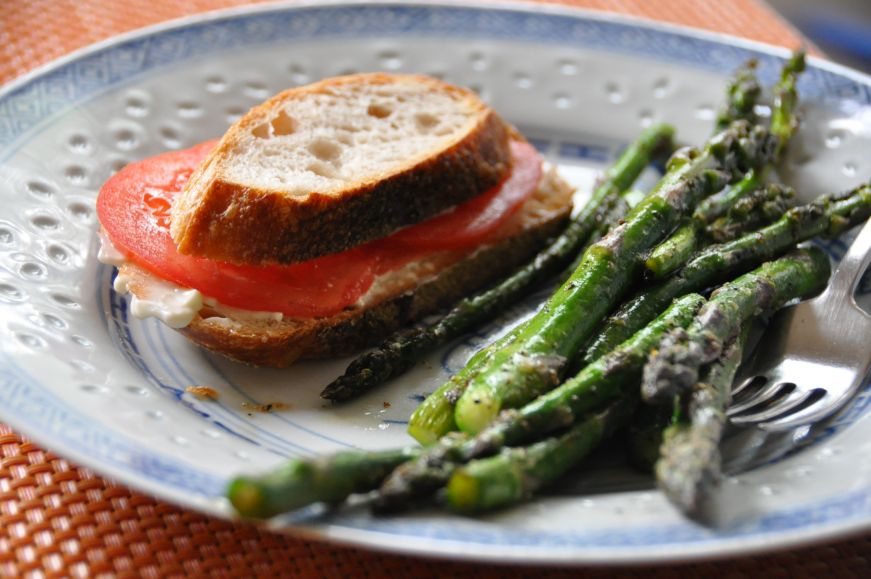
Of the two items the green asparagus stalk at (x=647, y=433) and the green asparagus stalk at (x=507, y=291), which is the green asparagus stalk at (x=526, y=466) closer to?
the green asparagus stalk at (x=647, y=433)

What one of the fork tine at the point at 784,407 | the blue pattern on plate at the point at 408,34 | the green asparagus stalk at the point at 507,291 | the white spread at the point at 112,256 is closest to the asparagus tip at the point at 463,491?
→ the green asparagus stalk at the point at 507,291

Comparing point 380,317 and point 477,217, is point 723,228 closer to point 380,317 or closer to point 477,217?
point 477,217

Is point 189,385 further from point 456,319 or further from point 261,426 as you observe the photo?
point 456,319

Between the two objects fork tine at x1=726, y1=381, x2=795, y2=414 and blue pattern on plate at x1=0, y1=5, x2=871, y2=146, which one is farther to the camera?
blue pattern on plate at x1=0, y1=5, x2=871, y2=146

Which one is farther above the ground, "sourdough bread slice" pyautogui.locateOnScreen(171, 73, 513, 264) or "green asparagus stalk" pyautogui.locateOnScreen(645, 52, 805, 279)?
"green asparagus stalk" pyautogui.locateOnScreen(645, 52, 805, 279)

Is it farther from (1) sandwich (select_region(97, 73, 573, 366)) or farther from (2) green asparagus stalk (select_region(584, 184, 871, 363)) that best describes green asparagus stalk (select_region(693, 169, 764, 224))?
(1) sandwich (select_region(97, 73, 573, 366))

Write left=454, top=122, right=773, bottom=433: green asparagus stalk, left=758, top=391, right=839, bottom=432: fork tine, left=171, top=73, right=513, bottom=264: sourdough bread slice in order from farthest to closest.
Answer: left=171, top=73, right=513, bottom=264: sourdough bread slice
left=758, top=391, right=839, bottom=432: fork tine
left=454, top=122, right=773, bottom=433: green asparagus stalk

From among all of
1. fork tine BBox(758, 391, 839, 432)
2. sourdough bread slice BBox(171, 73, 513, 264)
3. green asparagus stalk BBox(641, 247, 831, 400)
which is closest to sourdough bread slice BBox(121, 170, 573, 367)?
sourdough bread slice BBox(171, 73, 513, 264)

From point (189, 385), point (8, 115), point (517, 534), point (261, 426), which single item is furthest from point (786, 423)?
point (8, 115)

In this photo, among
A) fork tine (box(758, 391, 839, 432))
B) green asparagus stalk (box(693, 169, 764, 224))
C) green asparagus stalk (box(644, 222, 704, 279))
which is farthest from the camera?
green asparagus stalk (box(693, 169, 764, 224))
